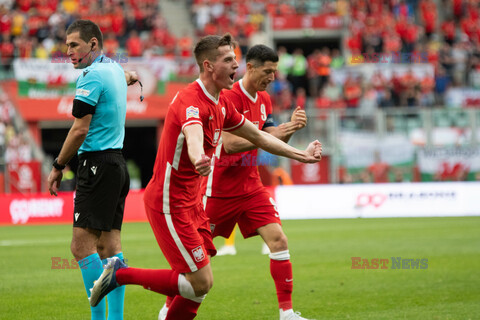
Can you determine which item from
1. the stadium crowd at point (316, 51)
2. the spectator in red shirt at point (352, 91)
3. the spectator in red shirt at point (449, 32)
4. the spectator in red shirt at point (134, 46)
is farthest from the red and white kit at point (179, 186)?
the spectator in red shirt at point (449, 32)

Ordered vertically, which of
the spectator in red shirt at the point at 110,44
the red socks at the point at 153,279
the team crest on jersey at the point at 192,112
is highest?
the spectator in red shirt at the point at 110,44

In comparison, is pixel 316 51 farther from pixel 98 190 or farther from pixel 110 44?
pixel 98 190

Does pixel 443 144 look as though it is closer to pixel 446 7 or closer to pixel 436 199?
pixel 436 199

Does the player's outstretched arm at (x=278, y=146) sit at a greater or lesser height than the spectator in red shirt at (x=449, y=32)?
lesser

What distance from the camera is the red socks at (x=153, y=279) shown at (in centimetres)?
574

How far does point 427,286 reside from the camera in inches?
373

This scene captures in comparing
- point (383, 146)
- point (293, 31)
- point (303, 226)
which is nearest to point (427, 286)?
point (303, 226)

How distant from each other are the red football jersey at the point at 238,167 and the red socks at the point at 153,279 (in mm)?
2001

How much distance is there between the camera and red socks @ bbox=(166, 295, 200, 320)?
19.1 ft

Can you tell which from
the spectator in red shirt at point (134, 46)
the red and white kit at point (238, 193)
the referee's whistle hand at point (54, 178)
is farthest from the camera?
the spectator in red shirt at point (134, 46)

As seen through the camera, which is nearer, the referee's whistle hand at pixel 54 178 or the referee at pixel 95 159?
the referee at pixel 95 159

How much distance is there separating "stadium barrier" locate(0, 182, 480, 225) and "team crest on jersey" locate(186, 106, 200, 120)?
16287mm

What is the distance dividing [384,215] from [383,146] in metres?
3.07

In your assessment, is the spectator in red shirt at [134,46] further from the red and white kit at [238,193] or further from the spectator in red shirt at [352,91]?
the red and white kit at [238,193]
